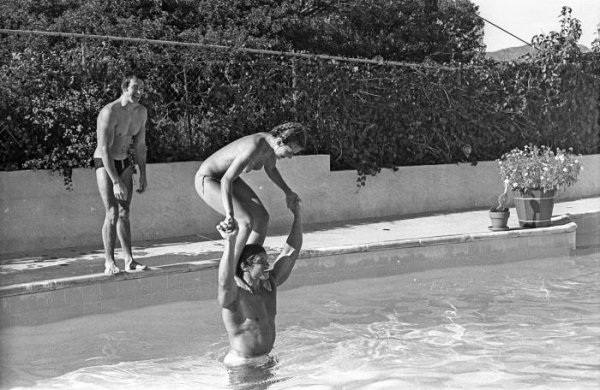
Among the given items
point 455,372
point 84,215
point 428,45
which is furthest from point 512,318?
point 428,45

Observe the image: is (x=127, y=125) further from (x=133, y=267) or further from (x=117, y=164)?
(x=133, y=267)

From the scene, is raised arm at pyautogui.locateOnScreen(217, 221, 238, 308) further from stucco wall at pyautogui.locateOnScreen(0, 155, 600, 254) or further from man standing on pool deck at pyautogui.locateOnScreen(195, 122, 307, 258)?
stucco wall at pyautogui.locateOnScreen(0, 155, 600, 254)

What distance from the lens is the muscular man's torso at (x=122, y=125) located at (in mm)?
7543

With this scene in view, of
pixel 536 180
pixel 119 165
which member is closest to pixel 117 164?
pixel 119 165

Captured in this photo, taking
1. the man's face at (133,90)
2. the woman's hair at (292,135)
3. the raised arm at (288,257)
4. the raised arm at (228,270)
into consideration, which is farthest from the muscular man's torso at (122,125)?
the raised arm at (228,270)

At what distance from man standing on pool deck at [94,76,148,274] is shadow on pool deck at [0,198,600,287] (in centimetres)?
50

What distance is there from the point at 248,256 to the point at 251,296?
0.26 m

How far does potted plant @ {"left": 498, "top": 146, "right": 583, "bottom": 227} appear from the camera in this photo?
1038 cm

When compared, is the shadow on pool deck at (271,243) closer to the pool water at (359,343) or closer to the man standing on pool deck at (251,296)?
the pool water at (359,343)

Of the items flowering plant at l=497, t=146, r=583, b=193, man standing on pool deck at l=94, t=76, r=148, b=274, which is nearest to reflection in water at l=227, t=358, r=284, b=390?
man standing on pool deck at l=94, t=76, r=148, b=274

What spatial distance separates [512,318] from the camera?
761cm

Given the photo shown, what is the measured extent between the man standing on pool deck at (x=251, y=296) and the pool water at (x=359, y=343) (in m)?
0.18

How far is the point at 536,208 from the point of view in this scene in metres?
10.4

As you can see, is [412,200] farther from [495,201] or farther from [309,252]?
[309,252]
